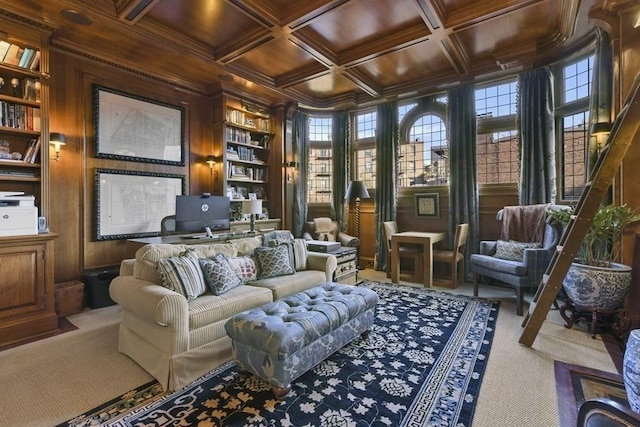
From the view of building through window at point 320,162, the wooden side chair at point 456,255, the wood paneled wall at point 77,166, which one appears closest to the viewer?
the wood paneled wall at point 77,166

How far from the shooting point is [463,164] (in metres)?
4.80

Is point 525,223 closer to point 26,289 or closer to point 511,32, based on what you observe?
point 511,32

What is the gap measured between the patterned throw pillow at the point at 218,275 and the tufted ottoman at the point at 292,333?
1.60 feet

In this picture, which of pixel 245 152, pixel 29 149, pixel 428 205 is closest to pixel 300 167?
pixel 245 152

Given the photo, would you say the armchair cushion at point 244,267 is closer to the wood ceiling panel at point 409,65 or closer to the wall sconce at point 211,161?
the wall sconce at point 211,161

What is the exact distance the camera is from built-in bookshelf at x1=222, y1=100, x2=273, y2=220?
16.8 feet

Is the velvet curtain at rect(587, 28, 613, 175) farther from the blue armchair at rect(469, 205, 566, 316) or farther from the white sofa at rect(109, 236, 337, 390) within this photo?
the white sofa at rect(109, 236, 337, 390)

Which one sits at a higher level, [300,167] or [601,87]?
[601,87]

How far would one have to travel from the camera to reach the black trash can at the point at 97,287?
3.63m

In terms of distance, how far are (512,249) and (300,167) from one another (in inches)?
154

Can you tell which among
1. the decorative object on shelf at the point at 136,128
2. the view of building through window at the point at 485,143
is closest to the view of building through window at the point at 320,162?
Answer: the view of building through window at the point at 485,143

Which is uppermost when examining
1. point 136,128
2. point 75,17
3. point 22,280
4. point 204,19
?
point 204,19

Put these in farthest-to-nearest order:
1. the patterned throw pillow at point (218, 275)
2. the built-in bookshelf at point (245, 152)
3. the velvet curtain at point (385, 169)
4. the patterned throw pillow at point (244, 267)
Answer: the velvet curtain at point (385, 169) → the built-in bookshelf at point (245, 152) → the patterned throw pillow at point (244, 267) → the patterned throw pillow at point (218, 275)

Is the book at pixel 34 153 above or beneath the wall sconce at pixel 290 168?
beneath
